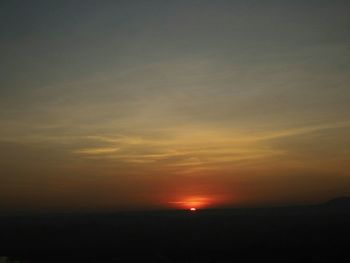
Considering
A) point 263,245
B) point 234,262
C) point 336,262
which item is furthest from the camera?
point 263,245

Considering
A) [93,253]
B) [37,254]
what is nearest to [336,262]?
[93,253]

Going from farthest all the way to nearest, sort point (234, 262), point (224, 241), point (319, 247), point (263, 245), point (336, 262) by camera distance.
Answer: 1. point (224, 241)
2. point (263, 245)
3. point (319, 247)
4. point (234, 262)
5. point (336, 262)

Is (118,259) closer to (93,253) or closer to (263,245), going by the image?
(93,253)

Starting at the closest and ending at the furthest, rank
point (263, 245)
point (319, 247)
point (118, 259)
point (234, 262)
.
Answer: point (234, 262) → point (118, 259) → point (319, 247) → point (263, 245)

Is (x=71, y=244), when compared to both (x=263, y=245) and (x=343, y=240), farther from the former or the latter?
(x=343, y=240)

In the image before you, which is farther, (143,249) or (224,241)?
(224,241)

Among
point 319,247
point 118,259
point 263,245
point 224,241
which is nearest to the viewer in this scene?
point 118,259

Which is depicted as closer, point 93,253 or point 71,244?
Result: point 93,253

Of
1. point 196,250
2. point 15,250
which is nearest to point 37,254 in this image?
point 15,250
